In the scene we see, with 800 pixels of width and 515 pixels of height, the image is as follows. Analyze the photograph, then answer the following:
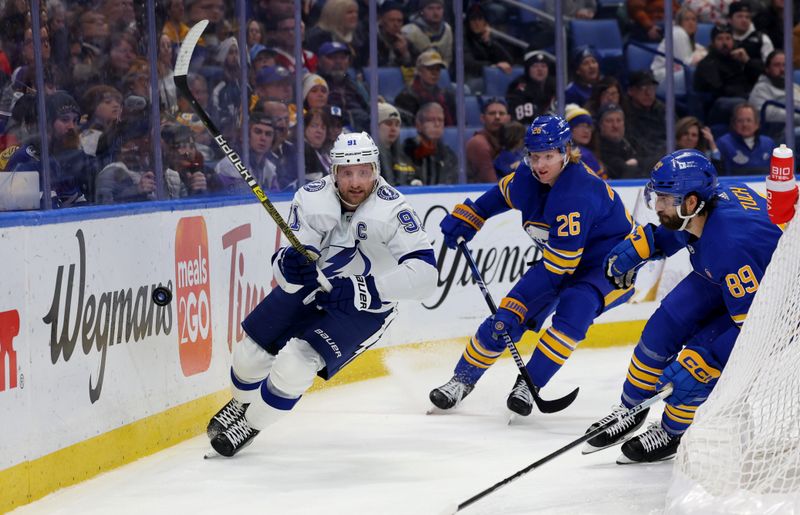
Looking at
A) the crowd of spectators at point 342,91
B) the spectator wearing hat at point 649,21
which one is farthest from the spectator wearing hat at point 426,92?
the spectator wearing hat at point 649,21

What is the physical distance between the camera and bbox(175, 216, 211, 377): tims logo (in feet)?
14.7

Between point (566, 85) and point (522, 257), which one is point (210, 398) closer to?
point (522, 257)

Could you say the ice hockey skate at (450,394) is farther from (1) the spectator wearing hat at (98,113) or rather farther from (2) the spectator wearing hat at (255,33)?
(2) the spectator wearing hat at (255,33)

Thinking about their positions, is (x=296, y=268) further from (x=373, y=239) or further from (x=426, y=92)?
(x=426, y=92)

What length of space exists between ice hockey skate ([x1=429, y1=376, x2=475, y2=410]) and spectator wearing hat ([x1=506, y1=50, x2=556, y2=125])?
2229 millimetres

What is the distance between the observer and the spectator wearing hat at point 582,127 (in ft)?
22.4

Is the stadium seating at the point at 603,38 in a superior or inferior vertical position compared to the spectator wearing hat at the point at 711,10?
inferior

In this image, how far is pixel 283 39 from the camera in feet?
19.6

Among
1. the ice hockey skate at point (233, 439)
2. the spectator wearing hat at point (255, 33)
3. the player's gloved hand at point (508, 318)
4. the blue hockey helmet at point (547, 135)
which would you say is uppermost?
the spectator wearing hat at point (255, 33)

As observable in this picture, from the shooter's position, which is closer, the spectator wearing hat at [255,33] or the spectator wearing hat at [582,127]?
the spectator wearing hat at [255,33]

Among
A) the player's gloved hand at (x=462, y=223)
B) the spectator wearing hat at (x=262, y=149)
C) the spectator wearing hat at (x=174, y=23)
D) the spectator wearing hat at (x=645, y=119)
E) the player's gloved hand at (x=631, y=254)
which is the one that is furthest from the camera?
the spectator wearing hat at (x=645, y=119)

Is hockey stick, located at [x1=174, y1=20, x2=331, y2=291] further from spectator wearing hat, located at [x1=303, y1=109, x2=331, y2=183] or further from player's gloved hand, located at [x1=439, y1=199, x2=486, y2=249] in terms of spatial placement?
spectator wearing hat, located at [x1=303, y1=109, x2=331, y2=183]

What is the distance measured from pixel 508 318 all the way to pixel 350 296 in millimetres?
893

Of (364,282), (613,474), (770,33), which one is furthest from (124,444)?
(770,33)
